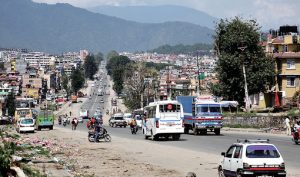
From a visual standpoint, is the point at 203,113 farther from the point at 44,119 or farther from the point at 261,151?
the point at 44,119

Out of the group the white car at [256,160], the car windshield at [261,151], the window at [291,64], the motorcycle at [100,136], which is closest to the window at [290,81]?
the window at [291,64]

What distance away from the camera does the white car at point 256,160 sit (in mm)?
19750

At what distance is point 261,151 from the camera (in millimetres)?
20297

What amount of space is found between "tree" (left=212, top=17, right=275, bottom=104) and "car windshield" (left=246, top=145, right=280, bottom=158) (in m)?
68.0

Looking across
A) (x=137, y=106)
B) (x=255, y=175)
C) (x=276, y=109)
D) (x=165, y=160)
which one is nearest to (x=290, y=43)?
(x=276, y=109)

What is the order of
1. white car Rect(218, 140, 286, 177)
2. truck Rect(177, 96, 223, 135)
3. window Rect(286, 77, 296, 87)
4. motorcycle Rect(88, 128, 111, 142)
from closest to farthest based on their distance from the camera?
white car Rect(218, 140, 286, 177) < motorcycle Rect(88, 128, 111, 142) < truck Rect(177, 96, 223, 135) < window Rect(286, 77, 296, 87)

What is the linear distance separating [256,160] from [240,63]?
69337mm

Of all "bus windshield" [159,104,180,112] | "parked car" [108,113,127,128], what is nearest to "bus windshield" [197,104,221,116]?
"bus windshield" [159,104,180,112]

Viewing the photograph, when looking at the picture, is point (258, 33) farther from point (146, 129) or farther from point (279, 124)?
point (146, 129)

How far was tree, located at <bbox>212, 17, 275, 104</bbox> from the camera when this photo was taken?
291 ft

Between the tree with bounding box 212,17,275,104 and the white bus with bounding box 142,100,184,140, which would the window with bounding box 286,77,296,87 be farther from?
the white bus with bounding box 142,100,184,140

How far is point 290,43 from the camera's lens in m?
96.4

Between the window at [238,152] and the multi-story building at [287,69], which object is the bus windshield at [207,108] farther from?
the multi-story building at [287,69]

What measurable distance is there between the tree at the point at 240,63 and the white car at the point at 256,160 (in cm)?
6782
